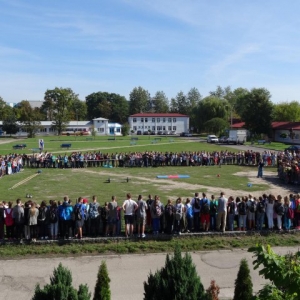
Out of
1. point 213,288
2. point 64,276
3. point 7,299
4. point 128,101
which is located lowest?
point 7,299

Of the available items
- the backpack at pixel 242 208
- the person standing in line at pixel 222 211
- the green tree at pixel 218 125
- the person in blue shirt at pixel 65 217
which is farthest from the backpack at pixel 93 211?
the green tree at pixel 218 125

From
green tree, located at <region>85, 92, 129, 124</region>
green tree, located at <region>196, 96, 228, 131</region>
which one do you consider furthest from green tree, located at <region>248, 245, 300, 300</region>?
green tree, located at <region>85, 92, 129, 124</region>

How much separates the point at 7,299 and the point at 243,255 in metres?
7.28

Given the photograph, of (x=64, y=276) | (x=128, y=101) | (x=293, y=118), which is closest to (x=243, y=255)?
(x=64, y=276)

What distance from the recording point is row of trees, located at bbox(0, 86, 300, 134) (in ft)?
245

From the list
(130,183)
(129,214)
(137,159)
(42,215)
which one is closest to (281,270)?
(129,214)

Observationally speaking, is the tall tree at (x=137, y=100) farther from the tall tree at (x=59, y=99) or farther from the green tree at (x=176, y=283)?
the green tree at (x=176, y=283)

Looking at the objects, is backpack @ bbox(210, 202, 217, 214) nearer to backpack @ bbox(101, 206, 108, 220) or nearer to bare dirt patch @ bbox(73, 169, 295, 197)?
backpack @ bbox(101, 206, 108, 220)

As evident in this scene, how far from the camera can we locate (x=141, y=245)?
12859mm

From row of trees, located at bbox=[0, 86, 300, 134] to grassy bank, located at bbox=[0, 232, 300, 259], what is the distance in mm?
62140

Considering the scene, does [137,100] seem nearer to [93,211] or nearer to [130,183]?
[130,183]

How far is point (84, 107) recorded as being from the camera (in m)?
127

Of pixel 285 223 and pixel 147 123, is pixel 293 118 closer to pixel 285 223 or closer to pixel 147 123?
pixel 147 123

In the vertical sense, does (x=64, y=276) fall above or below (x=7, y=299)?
above
